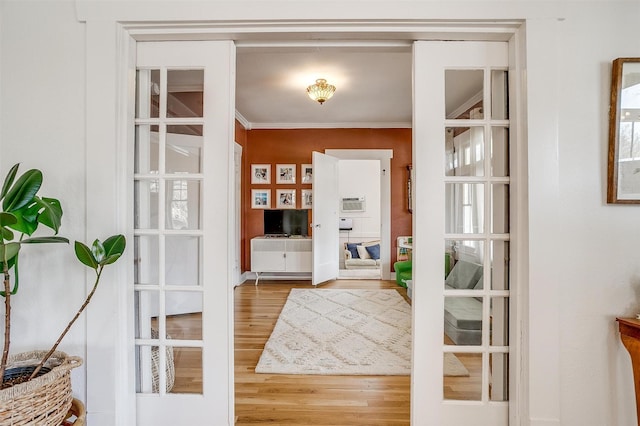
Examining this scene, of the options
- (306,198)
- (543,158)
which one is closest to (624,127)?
(543,158)

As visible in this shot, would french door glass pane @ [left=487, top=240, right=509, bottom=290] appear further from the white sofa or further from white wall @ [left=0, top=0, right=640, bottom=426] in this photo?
the white sofa

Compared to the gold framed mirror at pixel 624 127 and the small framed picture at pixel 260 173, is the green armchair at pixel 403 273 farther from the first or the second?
the gold framed mirror at pixel 624 127

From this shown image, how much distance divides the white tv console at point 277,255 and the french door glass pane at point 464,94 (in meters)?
3.91

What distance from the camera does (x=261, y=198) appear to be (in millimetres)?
5488

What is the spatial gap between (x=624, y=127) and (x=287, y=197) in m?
4.49

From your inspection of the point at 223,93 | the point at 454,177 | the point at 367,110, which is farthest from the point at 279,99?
the point at 454,177

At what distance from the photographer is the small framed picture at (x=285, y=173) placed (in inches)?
215

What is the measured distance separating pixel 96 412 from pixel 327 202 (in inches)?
163

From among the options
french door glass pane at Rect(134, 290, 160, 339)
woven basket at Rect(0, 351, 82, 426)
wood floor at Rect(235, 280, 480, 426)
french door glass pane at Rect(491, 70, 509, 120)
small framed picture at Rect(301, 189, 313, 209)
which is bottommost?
wood floor at Rect(235, 280, 480, 426)

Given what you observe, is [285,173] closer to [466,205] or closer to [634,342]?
[466,205]

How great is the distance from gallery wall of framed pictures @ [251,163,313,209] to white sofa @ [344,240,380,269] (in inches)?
73.6

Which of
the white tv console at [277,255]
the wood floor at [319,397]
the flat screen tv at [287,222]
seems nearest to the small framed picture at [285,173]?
the flat screen tv at [287,222]

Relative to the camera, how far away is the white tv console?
522 cm

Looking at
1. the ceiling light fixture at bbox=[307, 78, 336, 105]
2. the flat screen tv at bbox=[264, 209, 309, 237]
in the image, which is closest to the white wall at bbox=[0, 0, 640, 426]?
the ceiling light fixture at bbox=[307, 78, 336, 105]
